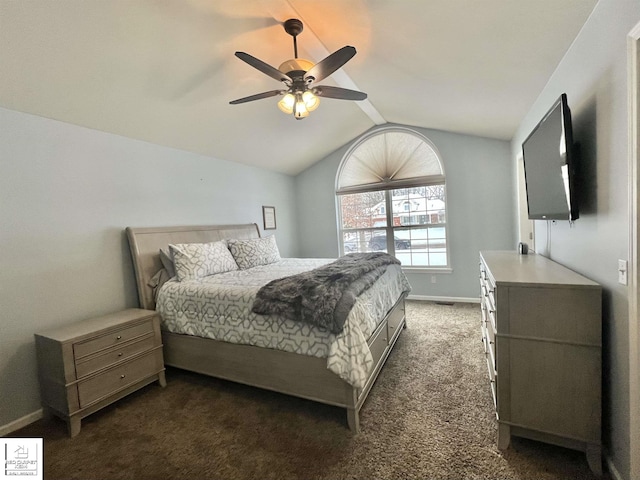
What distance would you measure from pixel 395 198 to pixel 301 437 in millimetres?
3816

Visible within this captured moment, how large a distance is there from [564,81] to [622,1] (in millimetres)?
747

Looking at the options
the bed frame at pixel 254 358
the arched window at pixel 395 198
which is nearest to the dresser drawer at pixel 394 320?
the bed frame at pixel 254 358

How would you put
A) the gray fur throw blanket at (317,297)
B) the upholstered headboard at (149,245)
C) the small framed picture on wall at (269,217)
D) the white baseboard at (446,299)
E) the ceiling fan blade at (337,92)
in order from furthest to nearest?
the small framed picture on wall at (269,217), the white baseboard at (446,299), the upholstered headboard at (149,245), the ceiling fan blade at (337,92), the gray fur throw blanket at (317,297)

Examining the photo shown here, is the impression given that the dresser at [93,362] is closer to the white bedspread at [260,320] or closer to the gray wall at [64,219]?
the gray wall at [64,219]

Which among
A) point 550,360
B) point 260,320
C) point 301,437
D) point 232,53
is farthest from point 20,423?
point 550,360

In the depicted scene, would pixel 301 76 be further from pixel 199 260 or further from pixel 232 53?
pixel 199 260

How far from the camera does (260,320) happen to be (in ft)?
7.09

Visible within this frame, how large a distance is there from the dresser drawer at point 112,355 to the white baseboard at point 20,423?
567 millimetres

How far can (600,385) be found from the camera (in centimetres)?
142

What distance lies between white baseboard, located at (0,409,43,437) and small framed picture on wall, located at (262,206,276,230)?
10.5ft

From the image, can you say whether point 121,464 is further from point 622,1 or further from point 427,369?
point 622,1

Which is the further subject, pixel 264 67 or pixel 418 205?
pixel 418 205

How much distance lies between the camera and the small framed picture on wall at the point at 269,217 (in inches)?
185

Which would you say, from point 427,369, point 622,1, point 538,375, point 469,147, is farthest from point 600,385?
point 469,147
